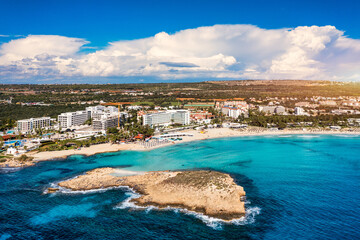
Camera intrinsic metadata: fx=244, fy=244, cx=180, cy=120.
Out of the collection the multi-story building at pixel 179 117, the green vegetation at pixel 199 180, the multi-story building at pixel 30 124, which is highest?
the multi-story building at pixel 179 117

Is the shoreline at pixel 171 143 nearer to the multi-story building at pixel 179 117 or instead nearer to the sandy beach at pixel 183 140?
the sandy beach at pixel 183 140

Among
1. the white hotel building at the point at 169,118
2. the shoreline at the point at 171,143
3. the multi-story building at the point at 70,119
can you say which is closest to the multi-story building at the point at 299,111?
the shoreline at the point at 171,143

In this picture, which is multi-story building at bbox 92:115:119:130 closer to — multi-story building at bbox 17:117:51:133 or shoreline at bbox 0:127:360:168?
shoreline at bbox 0:127:360:168

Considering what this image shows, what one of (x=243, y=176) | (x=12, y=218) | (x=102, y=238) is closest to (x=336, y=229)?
(x=243, y=176)

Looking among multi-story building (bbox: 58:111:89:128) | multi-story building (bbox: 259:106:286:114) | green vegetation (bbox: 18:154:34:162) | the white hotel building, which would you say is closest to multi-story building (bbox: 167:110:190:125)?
the white hotel building

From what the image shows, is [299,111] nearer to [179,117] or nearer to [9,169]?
[179,117]

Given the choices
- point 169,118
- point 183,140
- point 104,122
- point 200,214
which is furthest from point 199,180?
point 169,118
